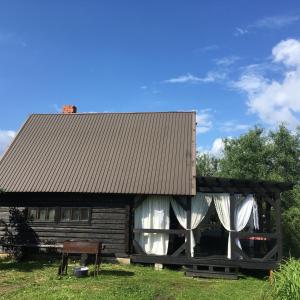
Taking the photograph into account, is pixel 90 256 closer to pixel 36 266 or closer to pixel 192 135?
pixel 36 266

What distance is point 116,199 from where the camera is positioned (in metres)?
17.1

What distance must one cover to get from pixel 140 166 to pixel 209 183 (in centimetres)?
311

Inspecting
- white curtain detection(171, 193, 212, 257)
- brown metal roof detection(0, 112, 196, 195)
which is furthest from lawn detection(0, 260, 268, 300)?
brown metal roof detection(0, 112, 196, 195)

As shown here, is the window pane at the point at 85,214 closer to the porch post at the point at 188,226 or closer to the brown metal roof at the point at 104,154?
the brown metal roof at the point at 104,154

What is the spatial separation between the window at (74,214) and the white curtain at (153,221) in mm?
2054

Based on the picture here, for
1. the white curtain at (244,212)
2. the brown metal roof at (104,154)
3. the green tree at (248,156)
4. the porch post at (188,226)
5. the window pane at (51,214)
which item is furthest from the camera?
the green tree at (248,156)

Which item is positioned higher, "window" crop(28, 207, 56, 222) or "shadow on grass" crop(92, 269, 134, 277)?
"window" crop(28, 207, 56, 222)

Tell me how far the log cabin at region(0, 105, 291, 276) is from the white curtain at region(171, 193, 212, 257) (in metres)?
0.04

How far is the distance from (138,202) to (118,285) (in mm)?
4778

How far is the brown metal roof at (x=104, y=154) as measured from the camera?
17047mm

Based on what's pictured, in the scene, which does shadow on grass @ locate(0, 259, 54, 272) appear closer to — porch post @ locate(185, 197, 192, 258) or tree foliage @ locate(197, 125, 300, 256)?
porch post @ locate(185, 197, 192, 258)

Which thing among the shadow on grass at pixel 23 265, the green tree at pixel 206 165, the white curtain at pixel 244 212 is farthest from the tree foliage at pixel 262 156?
the shadow on grass at pixel 23 265

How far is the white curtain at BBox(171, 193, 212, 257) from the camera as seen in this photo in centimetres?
1647

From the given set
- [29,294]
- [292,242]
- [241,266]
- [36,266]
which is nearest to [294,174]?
[292,242]
